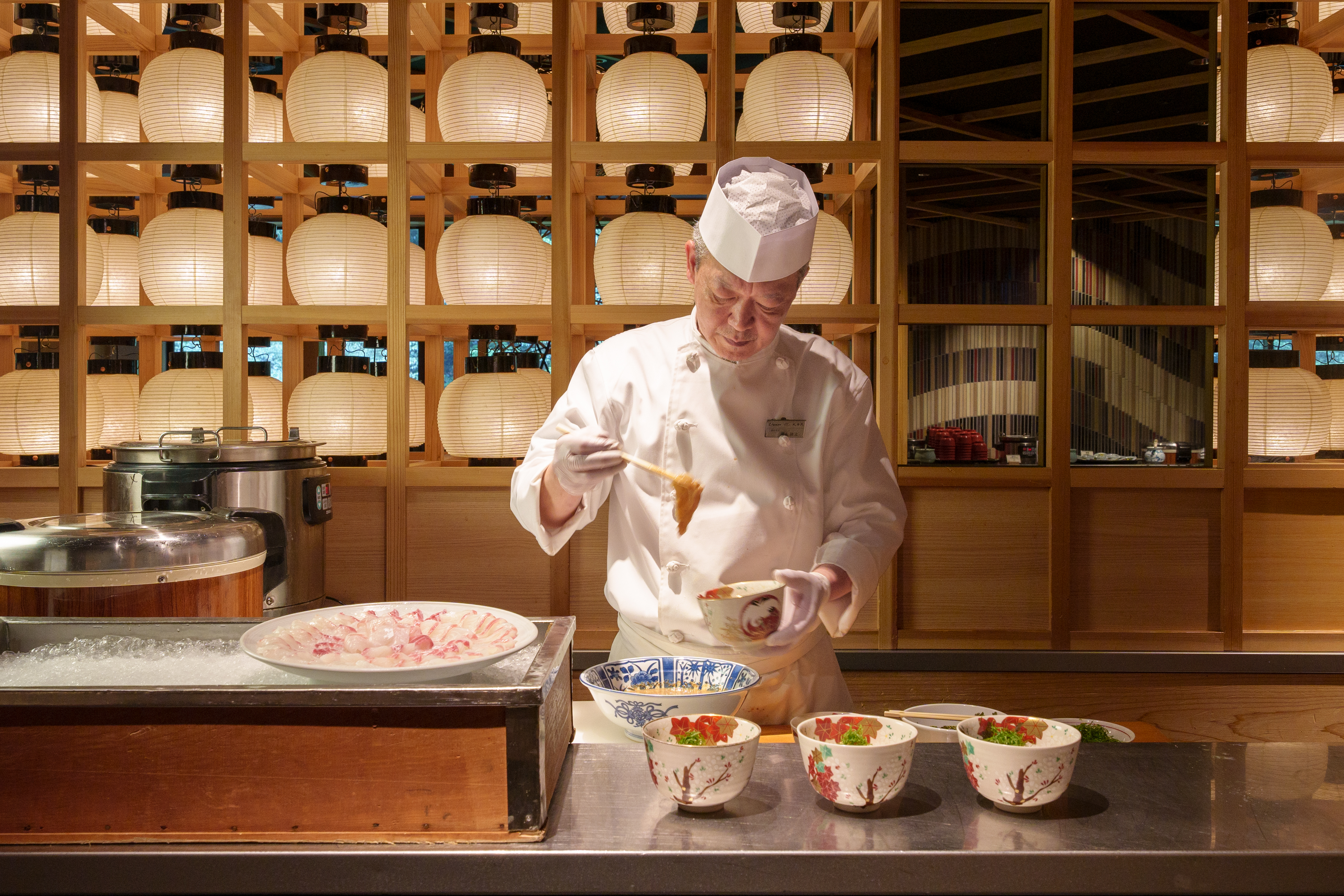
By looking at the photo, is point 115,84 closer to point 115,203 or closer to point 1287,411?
point 115,203

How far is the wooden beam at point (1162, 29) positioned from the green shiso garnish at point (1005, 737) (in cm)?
300

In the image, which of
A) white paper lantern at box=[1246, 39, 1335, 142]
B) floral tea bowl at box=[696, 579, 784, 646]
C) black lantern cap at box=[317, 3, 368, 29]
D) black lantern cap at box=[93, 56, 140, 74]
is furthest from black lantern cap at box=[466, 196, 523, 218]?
white paper lantern at box=[1246, 39, 1335, 142]

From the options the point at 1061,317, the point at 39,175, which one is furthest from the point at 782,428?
the point at 39,175

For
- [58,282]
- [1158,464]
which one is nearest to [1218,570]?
[1158,464]

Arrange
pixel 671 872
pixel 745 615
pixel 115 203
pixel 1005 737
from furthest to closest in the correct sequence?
pixel 115 203 < pixel 745 615 < pixel 1005 737 < pixel 671 872

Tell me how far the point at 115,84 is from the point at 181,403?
4.26ft

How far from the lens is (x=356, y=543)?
124 inches

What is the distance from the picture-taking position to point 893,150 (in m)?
3.09

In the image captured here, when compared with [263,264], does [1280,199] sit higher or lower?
higher

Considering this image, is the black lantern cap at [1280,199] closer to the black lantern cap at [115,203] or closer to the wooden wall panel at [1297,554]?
the wooden wall panel at [1297,554]

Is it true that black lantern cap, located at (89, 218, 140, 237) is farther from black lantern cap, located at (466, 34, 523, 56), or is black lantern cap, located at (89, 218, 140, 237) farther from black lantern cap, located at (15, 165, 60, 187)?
black lantern cap, located at (466, 34, 523, 56)

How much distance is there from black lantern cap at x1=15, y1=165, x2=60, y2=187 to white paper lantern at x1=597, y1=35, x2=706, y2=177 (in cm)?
193

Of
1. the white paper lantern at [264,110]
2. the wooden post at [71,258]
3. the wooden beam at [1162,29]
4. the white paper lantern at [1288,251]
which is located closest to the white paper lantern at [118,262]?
the wooden post at [71,258]

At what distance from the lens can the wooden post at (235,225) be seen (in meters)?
3.11
